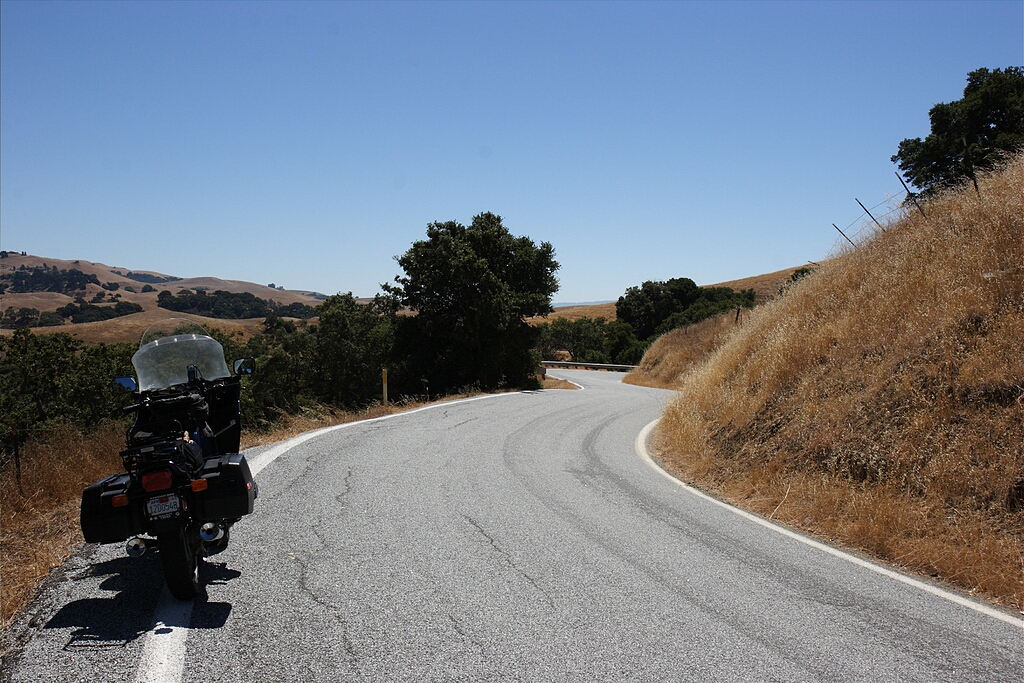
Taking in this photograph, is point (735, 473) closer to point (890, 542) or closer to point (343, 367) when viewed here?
point (890, 542)


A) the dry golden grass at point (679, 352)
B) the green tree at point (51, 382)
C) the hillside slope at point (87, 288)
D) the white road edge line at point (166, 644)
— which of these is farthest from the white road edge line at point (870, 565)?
the green tree at point (51, 382)

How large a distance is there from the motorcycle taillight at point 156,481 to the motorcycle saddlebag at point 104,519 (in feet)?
0.42

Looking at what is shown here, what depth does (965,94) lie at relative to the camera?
95.2 ft

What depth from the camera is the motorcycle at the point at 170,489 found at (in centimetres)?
394

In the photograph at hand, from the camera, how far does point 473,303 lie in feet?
98.8

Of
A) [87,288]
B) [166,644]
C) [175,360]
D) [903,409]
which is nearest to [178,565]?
[166,644]

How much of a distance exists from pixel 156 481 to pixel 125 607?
0.76m

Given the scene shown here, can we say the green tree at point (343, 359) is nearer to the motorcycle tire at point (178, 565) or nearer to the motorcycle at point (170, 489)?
the motorcycle at point (170, 489)

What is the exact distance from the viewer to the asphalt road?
3.40 meters

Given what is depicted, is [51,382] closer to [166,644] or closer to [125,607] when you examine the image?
[125,607]

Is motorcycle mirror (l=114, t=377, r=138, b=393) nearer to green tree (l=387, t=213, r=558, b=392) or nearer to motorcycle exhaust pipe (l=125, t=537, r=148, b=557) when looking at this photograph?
motorcycle exhaust pipe (l=125, t=537, r=148, b=557)

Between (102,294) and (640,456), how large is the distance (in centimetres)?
11807

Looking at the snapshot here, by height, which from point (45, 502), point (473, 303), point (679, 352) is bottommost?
point (45, 502)

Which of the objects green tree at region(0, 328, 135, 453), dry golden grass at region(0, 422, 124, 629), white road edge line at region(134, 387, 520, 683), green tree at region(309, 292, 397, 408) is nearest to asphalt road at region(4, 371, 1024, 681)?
white road edge line at region(134, 387, 520, 683)
